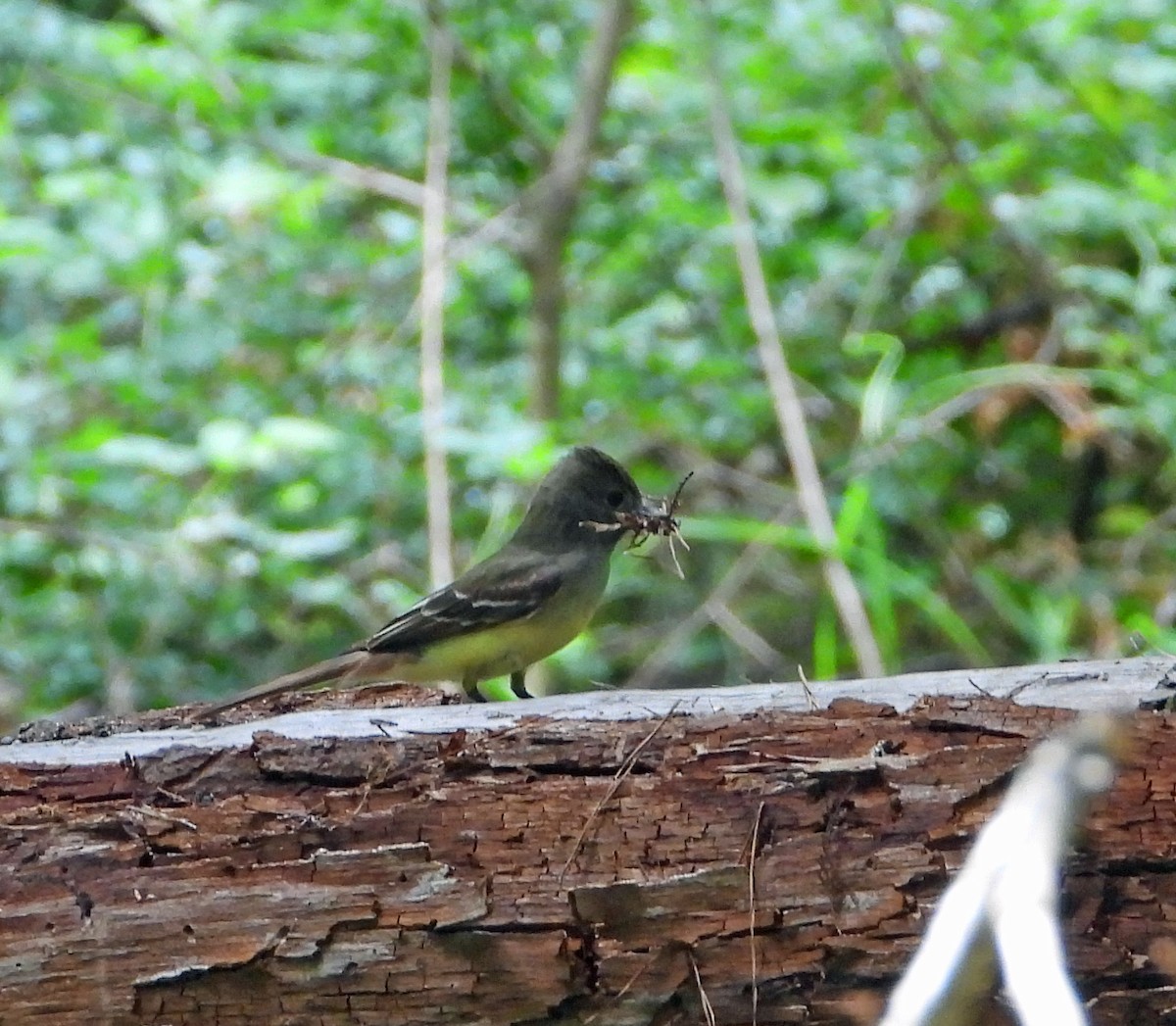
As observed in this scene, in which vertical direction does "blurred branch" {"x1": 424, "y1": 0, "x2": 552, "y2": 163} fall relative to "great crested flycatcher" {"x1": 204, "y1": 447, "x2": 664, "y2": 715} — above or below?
above

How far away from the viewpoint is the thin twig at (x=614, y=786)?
2.47 metres

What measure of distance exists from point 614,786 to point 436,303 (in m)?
3.69

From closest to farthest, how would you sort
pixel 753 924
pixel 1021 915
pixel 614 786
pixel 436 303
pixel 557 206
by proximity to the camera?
pixel 1021 915
pixel 753 924
pixel 614 786
pixel 436 303
pixel 557 206

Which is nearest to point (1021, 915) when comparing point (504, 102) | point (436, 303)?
point (436, 303)

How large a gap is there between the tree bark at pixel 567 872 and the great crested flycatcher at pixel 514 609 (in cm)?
131

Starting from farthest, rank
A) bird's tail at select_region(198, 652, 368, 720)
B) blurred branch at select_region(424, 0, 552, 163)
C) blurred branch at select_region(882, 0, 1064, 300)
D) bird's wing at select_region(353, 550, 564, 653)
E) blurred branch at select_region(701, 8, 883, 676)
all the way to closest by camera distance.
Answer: blurred branch at select_region(424, 0, 552, 163) < blurred branch at select_region(882, 0, 1064, 300) < blurred branch at select_region(701, 8, 883, 676) < bird's wing at select_region(353, 550, 564, 653) < bird's tail at select_region(198, 652, 368, 720)

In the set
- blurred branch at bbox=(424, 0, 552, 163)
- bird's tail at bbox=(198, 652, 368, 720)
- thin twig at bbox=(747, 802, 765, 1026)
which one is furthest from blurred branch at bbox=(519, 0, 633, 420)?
thin twig at bbox=(747, 802, 765, 1026)

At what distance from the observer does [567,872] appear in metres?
2.46

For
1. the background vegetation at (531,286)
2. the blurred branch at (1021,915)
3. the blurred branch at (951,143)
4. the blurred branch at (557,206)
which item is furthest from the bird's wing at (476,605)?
the blurred branch at (1021,915)

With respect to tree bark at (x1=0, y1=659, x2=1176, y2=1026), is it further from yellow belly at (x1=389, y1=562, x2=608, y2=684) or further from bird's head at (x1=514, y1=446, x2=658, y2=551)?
bird's head at (x1=514, y1=446, x2=658, y2=551)

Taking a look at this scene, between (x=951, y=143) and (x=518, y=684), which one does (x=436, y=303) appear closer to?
(x=518, y=684)

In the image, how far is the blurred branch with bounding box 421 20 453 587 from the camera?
18.6ft

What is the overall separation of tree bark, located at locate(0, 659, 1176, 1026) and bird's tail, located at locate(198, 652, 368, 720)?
525 mm

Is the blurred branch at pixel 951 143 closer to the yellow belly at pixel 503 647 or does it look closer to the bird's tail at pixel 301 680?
the yellow belly at pixel 503 647
